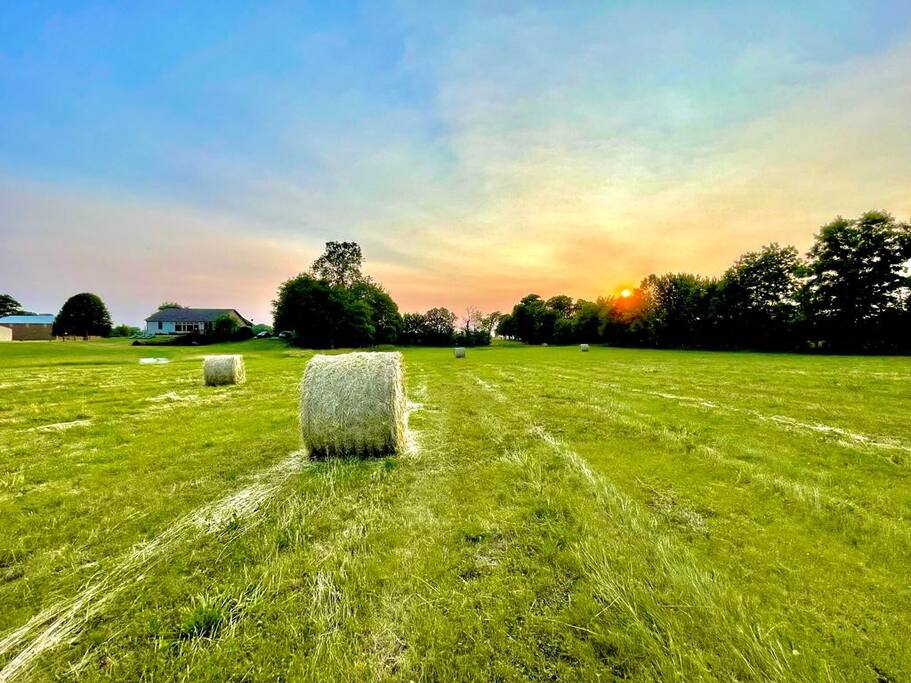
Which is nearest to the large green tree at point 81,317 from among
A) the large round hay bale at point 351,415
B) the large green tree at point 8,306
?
the large green tree at point 8,306

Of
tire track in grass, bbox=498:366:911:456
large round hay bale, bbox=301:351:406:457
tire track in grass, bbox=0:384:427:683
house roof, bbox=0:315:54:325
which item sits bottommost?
tire track in grass, bbox=0:384:427:683

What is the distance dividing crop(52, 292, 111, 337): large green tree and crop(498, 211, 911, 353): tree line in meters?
98.4

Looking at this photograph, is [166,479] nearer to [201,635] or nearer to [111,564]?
[111,564]

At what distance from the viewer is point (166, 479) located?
5.57m

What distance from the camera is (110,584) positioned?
326 centimetres

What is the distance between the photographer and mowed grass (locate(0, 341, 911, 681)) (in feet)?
8.33

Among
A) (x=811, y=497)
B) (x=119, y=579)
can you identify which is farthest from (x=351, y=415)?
(x=811, y=497)

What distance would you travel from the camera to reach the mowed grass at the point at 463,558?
254cm

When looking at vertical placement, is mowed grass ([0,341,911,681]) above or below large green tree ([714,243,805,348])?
below

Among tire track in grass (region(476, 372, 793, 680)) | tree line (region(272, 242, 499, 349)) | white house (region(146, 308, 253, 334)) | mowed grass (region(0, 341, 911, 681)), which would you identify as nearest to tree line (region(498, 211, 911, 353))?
tree line (region(272, 242, 499, 349))

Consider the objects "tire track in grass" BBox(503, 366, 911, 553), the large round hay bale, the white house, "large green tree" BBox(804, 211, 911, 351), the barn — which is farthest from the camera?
the white house

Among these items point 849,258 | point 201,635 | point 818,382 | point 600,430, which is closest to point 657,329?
point 849,258

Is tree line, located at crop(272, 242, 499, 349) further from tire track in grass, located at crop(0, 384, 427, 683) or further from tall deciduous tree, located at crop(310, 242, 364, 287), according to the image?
tire track in grass, located at crop(0, 384, 427, 683)

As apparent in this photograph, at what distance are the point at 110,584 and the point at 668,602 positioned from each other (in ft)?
15.3
